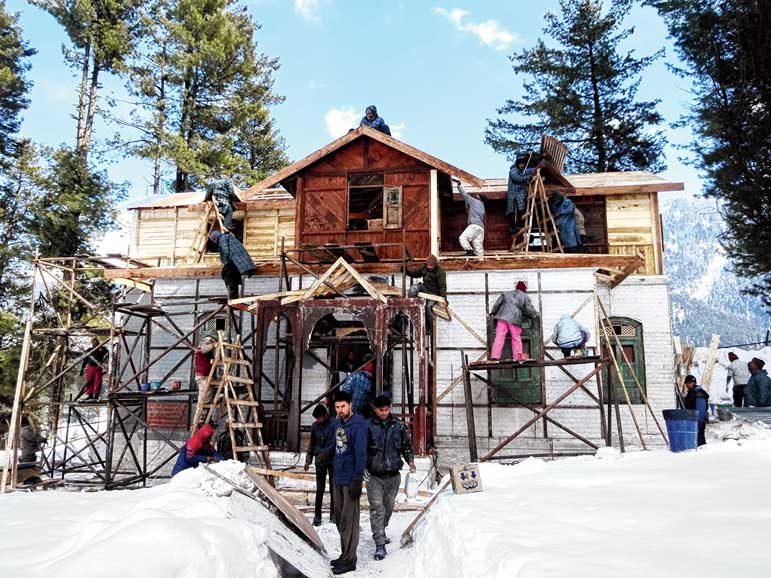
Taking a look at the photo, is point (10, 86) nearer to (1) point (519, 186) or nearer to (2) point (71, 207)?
(2) point (71, 207)

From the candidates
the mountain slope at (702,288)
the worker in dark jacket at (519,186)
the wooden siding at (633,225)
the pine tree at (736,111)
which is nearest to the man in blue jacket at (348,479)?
the worker in dark jacket at (519,186)

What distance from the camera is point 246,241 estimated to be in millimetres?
18219

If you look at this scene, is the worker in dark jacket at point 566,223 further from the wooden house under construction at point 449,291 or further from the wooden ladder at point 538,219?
the wooden house under construction at point 449,291

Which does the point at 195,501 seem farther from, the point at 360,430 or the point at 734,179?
the point at 734,179

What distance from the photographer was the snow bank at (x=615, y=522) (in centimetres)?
315

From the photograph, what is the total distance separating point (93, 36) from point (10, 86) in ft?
15.0

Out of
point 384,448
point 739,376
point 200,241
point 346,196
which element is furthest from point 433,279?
point 739,376

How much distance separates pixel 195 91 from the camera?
26625 millimetres

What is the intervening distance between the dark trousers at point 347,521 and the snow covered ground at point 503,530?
0.79 ft

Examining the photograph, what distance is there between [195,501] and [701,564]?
3.94 m

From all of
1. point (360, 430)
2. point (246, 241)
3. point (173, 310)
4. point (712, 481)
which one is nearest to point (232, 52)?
point (246, 241)

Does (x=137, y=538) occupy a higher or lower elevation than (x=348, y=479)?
higher

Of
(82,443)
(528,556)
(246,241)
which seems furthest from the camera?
(82,443)

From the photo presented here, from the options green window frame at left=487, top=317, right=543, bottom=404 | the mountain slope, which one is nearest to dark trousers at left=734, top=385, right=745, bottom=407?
green window frame at left=487, top=317, right=543, bottom=404
